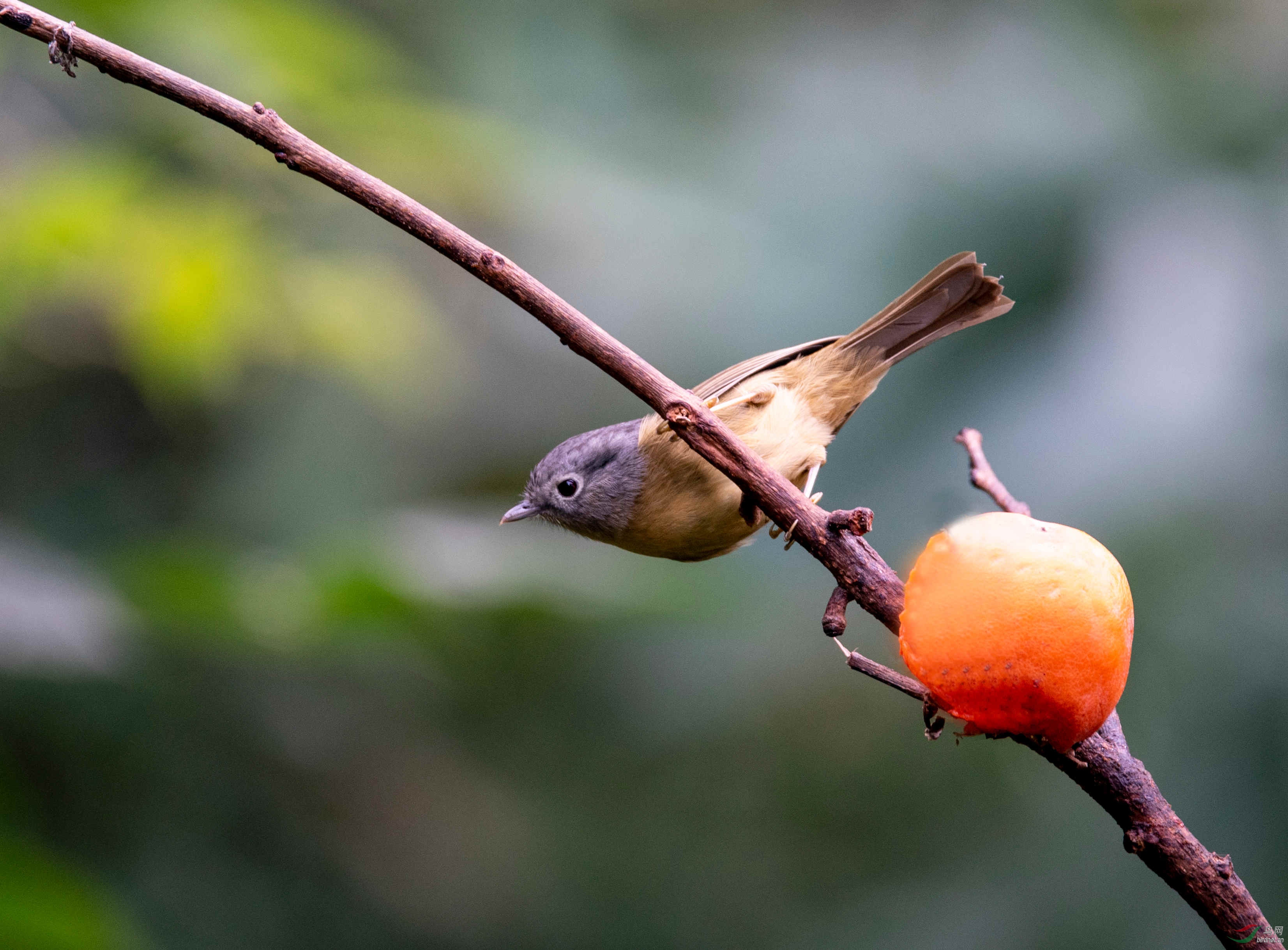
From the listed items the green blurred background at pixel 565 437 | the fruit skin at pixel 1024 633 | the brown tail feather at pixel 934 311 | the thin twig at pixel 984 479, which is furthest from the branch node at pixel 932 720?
the green blurred background at pixel 565 437

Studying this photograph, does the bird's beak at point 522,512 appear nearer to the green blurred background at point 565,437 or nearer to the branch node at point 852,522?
the green blurred background at point 565,437

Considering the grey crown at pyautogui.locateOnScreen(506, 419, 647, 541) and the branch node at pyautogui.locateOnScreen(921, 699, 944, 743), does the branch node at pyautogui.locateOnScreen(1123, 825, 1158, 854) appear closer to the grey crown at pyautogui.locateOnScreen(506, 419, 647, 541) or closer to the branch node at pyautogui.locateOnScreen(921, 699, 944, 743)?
the branch node at pyautogui.locateOnScreen(921, 699, 944, 743)

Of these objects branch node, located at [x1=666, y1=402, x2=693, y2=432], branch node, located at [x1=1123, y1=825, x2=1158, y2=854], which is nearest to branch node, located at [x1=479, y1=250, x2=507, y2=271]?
branch node, located at [x1=666, y1=402, x2=693, y2=432]

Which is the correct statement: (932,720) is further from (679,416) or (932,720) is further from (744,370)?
(744,370)

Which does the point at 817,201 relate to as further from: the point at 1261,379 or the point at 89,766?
the point at 89,766

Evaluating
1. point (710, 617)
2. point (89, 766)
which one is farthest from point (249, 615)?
point (89, 766)

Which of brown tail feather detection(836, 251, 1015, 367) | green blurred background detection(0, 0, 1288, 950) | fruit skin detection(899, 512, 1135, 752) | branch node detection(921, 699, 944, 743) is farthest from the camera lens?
green blurred background detection(0, 0, 1288, 950)
